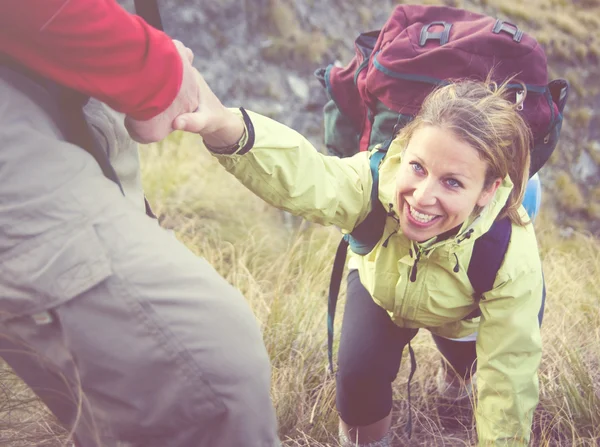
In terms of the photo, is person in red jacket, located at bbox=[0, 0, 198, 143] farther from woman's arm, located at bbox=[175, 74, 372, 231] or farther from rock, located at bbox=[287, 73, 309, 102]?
rock, located at bbox=[287, 73, 309, 102]

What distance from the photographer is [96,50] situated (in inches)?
39.9

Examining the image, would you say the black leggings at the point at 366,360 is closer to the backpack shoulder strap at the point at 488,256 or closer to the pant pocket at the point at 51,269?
the backpack shoulder strap at the point at 488,256

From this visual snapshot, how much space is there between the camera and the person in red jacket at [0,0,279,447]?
0.96 m

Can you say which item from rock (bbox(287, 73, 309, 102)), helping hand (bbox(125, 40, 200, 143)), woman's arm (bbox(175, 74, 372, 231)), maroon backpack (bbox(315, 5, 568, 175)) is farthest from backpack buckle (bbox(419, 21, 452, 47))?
rock (bbox(287, 73, 309, 102))

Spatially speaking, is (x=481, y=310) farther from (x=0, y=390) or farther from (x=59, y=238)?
(x=0, y=390)

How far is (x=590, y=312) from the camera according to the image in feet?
10.6

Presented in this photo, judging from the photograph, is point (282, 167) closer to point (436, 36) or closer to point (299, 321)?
point (436, 36)

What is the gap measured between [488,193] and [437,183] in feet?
0.65

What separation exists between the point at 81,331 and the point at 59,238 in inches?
7.1

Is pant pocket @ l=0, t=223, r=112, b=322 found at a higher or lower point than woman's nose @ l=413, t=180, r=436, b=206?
higher

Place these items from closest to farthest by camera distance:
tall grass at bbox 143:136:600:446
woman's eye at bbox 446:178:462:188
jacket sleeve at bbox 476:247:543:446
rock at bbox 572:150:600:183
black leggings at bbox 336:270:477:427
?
1. woman's eye at bbox 446:178:462:188
2. jacket sleeve at bbox 476:247:543:446
3. black leggings at bbox 336:270:477:427
4. tall grass at bbox 143:136:600:446
5. rock at bbox 572:150:600:183

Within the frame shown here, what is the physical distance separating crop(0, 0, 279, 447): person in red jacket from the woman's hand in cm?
10

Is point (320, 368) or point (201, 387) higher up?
point (201, 387)

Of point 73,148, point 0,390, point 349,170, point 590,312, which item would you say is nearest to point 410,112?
point 349,170
